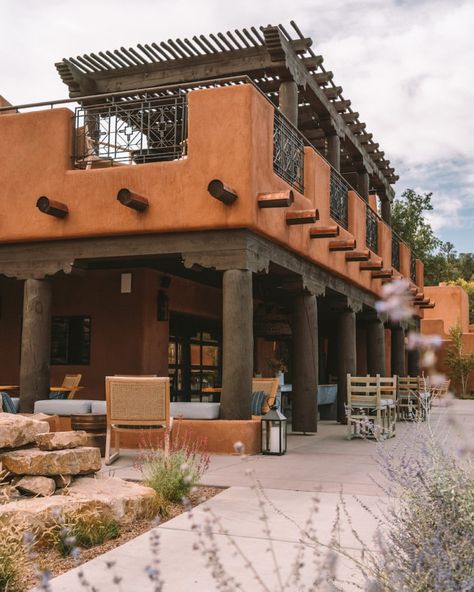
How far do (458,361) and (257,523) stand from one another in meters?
29.9

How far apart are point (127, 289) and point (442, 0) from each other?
8533 millimetres

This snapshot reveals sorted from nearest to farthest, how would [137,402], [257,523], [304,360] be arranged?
[257,523], [137,402], [304,360]

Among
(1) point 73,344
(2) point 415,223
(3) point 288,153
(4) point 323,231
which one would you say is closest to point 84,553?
(4) point 323,231

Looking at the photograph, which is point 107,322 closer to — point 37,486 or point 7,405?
point 7,405

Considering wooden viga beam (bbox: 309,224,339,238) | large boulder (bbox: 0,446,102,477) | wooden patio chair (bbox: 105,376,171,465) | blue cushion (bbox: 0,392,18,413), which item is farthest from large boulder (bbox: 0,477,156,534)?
wooden viga beam (bbox: 309,224,339,238)

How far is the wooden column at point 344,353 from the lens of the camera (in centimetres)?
1489

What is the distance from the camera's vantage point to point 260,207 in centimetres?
976

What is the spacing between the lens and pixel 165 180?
1014cm

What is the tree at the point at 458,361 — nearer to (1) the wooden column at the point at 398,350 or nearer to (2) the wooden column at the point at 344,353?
(1) the wooden column at the point at 398,350

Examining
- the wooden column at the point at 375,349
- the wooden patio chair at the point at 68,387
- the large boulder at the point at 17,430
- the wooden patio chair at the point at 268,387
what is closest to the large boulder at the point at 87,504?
the large boulder at the point at 17,430

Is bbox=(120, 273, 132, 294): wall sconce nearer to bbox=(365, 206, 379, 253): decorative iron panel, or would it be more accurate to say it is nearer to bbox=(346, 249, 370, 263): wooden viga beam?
bbox=(346, 249, 370, 263): wooden viga beam

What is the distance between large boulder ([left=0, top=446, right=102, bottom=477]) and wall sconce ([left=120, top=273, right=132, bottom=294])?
312 inches

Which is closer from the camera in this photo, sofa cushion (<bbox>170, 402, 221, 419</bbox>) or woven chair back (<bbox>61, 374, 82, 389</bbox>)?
sofa cushion (<bbox>170, 402, 221, 419</bbox>)

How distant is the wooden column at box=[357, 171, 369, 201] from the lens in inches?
707
